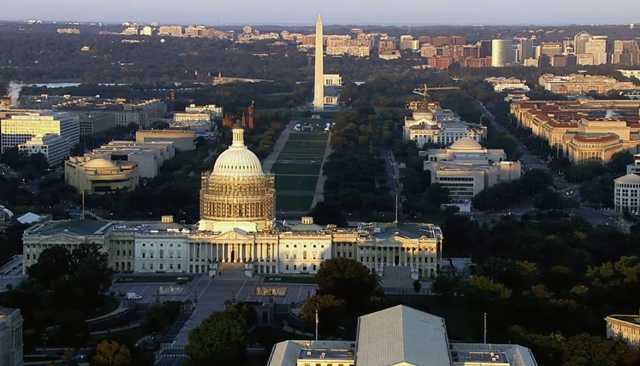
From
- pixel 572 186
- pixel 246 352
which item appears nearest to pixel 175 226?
pixel 246 352

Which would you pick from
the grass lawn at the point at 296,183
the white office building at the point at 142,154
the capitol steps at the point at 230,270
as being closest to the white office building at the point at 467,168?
the grass lawn at the point at 296,183

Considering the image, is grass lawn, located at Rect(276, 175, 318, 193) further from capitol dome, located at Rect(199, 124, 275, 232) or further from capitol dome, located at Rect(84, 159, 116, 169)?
capitol dome, located at Rect(199, 124, 275, 232)

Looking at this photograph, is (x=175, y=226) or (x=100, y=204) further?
(x=100, y=204)

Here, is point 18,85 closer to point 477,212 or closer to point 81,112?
point 81,112

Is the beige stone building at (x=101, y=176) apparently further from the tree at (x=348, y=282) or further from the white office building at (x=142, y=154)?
the tree at (x=348, y=282)

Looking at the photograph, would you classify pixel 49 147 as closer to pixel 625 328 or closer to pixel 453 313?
pixel 453 313

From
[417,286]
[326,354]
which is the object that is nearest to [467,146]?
[417,286]
